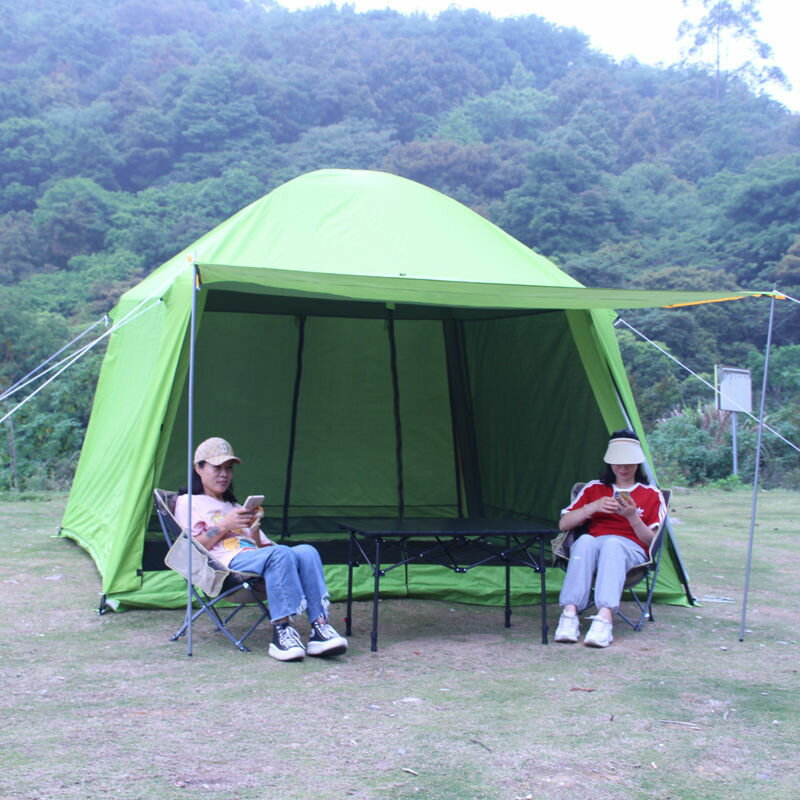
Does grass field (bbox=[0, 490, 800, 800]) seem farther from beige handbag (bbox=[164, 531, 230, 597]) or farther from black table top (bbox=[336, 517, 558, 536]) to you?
black table top (bbox=[336, 517, 558, 536])

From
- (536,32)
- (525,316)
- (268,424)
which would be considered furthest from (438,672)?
(536,32)

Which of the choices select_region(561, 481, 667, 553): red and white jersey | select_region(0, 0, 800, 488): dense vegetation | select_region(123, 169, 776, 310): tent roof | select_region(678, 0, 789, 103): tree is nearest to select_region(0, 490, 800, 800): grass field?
select_region(561, 481, 667, 553): red and white jersey

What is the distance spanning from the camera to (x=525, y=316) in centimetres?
545

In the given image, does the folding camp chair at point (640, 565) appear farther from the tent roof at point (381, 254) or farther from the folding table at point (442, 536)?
the tent roof at point (381, 254)

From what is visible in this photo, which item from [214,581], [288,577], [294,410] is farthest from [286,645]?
[294,410]

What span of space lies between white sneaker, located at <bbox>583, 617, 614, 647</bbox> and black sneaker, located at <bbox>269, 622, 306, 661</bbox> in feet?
3.44

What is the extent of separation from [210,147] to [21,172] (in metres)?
5.97

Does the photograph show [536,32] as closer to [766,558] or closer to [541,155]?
[541,155]

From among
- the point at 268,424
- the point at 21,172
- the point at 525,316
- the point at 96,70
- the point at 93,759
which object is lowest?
the point at 93,759

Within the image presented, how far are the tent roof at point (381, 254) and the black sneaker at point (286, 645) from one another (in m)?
1.21

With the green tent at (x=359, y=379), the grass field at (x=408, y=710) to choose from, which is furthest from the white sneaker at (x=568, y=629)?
the green tent at (x=359, y=379)

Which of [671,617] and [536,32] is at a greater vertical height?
[536,32]

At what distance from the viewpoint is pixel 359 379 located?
242 inches

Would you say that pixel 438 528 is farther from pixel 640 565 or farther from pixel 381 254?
pixel 381 254
